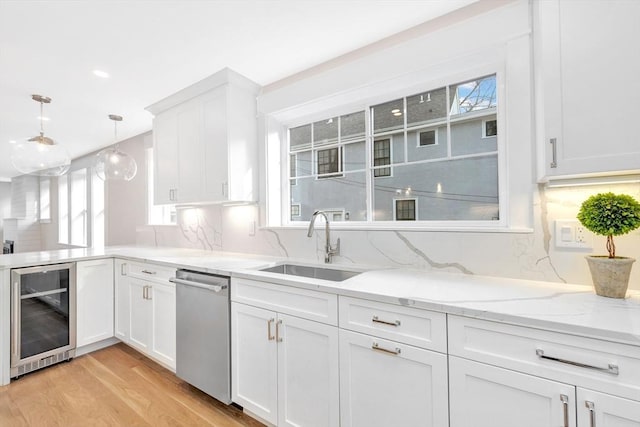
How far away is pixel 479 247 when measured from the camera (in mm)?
1608

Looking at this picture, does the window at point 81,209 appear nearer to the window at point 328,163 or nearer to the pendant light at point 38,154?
the pendant light at point 38,154

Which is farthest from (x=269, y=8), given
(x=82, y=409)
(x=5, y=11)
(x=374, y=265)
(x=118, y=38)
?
(x=82, y=409)

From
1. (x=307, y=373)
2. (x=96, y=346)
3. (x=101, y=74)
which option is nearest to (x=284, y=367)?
(x=307, y=373)

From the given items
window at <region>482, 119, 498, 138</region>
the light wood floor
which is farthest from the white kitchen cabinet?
window at <region>482, 119, 498, 138</region>

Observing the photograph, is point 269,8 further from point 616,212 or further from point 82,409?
point 82,409

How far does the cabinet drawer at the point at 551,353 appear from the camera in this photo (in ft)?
2.82

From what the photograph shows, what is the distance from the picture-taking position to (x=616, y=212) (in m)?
1.14

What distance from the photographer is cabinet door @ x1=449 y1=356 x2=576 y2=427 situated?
942mm

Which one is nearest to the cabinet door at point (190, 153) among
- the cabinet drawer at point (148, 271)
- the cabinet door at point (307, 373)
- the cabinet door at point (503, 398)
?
the cabinet drawer at point (148, 271)

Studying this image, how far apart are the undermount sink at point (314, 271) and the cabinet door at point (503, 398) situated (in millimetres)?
911

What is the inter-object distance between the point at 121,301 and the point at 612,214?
136 inches

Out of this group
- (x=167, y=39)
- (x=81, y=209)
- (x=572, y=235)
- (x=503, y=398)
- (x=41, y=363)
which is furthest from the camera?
(x=81, y=209)

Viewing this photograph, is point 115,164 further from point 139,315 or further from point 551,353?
point 551,353

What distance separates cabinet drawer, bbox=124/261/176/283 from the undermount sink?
79cm
